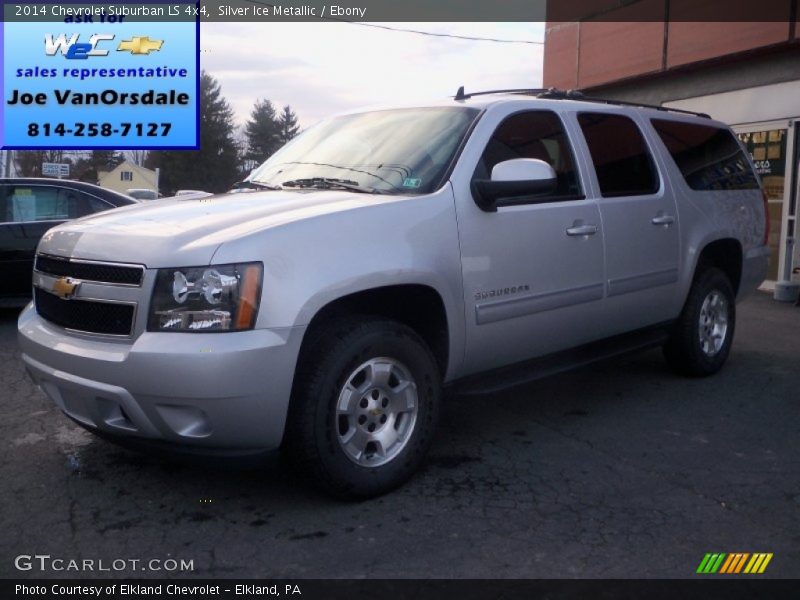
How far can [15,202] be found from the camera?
8.27 metres

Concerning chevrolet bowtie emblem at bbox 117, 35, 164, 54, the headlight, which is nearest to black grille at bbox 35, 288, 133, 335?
the headlight

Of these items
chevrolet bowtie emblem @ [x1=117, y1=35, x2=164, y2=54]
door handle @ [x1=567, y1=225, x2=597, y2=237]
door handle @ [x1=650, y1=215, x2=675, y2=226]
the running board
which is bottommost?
the running board

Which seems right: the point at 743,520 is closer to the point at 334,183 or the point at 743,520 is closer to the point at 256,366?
the point at 256,366

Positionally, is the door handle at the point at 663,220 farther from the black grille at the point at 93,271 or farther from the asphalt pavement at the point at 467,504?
the black grille at the point at 93,271

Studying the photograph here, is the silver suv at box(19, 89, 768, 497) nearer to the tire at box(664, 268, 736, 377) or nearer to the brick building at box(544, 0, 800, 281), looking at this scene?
the tire at box(664, 268, 736, 377)

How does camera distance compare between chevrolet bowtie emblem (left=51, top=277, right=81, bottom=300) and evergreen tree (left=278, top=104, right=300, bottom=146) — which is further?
evergreen tree (left=278, top=104, right=300, bottom=146)

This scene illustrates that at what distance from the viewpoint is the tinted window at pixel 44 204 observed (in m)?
8.24

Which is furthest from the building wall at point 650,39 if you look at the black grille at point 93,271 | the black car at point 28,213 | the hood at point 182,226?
the black grille at point 93,271

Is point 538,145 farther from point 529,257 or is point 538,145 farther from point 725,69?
point 725,69

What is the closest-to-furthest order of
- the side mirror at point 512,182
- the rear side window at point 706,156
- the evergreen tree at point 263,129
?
the side mirror at point 512,182 < the rear side window at point 706,156 < the evergreen tree at point 263,129

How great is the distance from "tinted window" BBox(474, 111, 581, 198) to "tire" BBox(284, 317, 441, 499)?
117 centimetres

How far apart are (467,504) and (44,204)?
21.7ft

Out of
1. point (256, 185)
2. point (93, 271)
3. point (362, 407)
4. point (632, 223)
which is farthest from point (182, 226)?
point (632, 223)

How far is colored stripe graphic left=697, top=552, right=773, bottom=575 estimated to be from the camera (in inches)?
117
